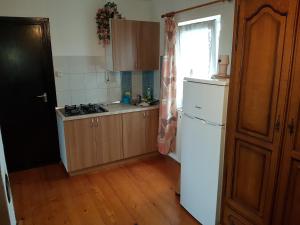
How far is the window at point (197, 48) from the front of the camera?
2.73 m

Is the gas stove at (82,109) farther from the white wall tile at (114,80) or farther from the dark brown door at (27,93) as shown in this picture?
the white wall tile at (114,80)

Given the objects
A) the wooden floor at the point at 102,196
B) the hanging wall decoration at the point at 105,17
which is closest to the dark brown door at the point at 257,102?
the wooden floor at the point at 102,196

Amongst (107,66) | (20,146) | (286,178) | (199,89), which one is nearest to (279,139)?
(286,178)

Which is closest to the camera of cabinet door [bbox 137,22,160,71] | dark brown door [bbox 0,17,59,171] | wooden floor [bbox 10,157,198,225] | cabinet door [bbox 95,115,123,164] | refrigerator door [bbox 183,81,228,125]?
refrigerator door [bbox 183,81,228,125]

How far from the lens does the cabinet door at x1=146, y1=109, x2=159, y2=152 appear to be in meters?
3.61

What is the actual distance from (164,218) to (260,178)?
44.9 inches

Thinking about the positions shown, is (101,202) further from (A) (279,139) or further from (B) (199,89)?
(A) (279,139)

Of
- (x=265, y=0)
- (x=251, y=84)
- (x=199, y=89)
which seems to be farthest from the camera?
(x=199, y=89)

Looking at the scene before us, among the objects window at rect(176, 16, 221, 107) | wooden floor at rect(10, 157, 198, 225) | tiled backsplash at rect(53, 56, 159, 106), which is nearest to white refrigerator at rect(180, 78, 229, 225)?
wooden floor at rect(10, 157, 198, 225)

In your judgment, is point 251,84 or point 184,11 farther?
point 184,11

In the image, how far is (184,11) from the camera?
2.99 meters

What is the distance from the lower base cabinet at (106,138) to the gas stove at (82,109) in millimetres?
127

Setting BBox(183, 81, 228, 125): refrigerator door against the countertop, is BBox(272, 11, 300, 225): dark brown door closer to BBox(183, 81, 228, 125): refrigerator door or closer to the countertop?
BBox(183, 81, 228, 125): refrigerator door

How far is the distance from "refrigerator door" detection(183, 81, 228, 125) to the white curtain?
628 millimetres
